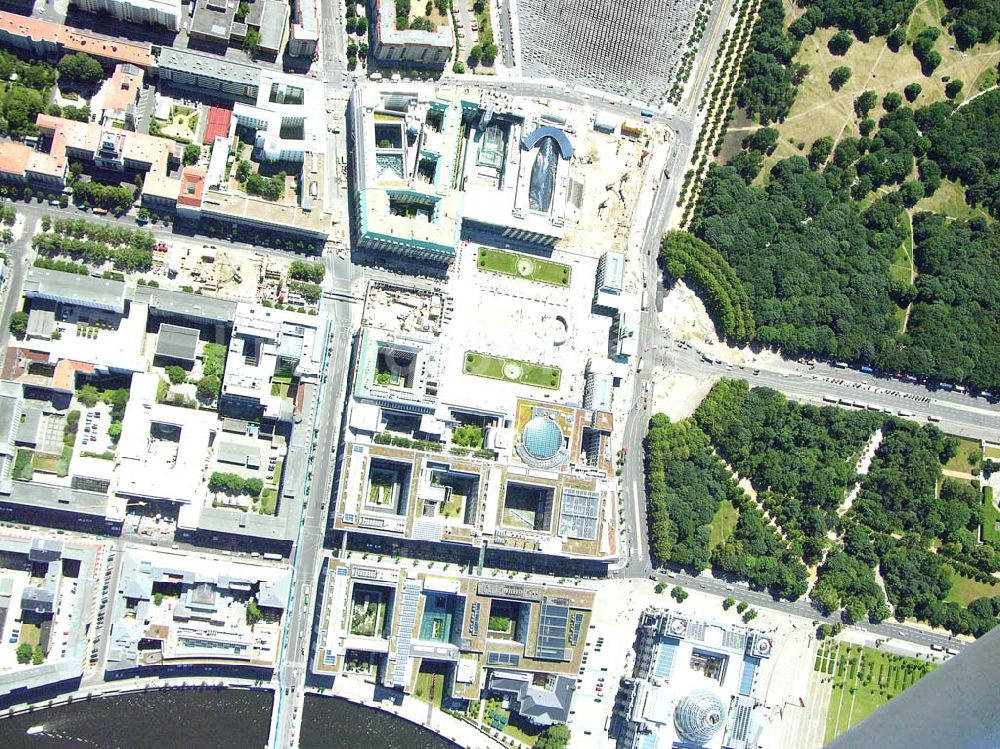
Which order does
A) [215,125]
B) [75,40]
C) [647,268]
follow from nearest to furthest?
1. [75,40]
2. [215,125]
3. [647,268]

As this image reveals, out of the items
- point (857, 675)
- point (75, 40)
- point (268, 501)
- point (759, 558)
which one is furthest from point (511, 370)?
point (75, 40)

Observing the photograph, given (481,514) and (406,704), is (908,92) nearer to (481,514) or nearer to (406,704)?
(481,514)

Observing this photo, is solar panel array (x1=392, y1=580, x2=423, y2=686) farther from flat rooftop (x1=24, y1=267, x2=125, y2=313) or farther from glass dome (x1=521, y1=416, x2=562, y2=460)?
flat rooftop (x1=24, y1=267, x2=125, y2=313)

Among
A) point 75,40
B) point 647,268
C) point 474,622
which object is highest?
point 75,40

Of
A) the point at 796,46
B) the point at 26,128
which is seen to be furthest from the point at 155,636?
the point at 796,46

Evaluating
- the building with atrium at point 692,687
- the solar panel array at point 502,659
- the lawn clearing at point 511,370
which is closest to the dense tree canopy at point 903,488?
the building with atrium at point 692,687

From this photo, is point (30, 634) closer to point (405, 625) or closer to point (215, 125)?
point (405, 625)
